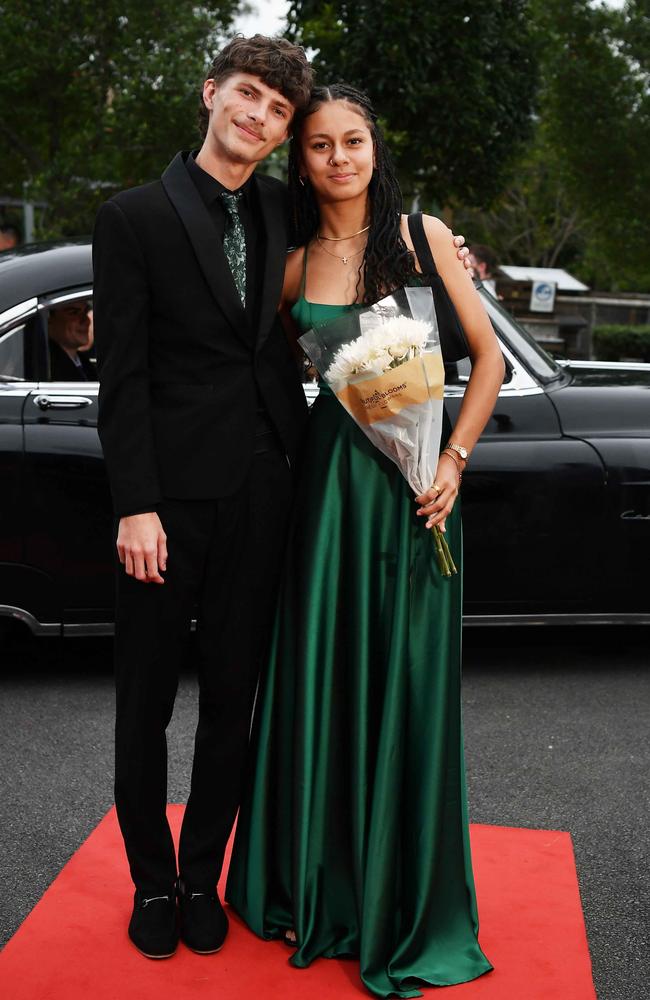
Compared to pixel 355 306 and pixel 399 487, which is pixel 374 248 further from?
pixel 399 487

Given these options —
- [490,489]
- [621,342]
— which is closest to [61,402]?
[490,489]

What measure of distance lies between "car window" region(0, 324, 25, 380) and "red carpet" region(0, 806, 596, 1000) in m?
2.02

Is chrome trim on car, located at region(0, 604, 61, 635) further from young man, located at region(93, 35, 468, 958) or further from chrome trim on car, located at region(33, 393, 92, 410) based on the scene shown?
young man, located at region(93, 35, 468, 958)

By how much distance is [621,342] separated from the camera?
81.9 feet

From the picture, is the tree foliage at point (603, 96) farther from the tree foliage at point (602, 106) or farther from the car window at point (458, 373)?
the car window at point (458, 373)

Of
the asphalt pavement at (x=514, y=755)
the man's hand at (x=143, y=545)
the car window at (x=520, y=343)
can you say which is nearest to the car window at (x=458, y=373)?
the car window at (x=520, y=343)

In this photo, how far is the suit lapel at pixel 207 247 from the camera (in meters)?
2.47

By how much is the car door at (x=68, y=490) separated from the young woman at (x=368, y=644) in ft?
5.83

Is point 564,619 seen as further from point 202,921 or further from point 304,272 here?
point 304,272

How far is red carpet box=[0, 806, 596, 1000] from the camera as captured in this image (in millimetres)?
2609

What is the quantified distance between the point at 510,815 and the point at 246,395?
184 cm

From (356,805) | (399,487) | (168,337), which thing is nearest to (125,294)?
(168,337)

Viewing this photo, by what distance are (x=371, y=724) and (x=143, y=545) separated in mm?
706

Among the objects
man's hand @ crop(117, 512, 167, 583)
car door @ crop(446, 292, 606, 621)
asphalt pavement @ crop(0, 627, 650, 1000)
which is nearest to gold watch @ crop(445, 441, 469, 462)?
man's hand @ crop(117, 512, 167, 583)
